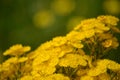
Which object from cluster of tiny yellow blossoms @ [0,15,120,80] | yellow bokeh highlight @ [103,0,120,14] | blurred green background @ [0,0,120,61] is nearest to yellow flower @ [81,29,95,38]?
cluster of tiny yellow blossoms @ [0,15,120,80]

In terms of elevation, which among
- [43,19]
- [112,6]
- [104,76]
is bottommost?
[104,76]

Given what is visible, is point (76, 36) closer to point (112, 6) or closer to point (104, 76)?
point (104, 76)

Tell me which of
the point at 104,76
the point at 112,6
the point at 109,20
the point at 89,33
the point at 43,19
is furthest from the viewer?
the point at 43,19

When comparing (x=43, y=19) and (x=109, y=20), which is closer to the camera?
(x=109, y=20)

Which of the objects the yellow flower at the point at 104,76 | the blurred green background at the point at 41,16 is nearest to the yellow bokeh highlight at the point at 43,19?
the blurred green background at the point at 41,16

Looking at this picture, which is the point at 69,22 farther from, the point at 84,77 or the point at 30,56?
the point at 84,77

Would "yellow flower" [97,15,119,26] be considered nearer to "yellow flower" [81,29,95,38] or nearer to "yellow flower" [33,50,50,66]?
"yellow flower" [81,29,95,38]

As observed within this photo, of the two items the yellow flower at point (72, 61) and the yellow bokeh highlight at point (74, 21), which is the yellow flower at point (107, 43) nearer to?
the yellow flower at point (72, 61)

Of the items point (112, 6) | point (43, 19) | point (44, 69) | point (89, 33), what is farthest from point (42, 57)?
point (43, 19)
